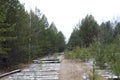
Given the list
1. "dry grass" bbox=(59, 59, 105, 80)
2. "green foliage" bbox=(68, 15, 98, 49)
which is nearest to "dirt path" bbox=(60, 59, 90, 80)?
"dry grass" bbox=(59, 59, 105, 80)

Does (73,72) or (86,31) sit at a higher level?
(86,31)

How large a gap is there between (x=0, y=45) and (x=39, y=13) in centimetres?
2064

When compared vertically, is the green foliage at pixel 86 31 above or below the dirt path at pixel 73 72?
above

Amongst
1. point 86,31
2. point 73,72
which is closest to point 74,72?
point 73,72

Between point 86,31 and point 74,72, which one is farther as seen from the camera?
point 86,31

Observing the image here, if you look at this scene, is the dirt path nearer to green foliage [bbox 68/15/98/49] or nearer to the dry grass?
the dry grass

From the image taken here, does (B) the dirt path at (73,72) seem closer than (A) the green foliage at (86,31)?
Yes

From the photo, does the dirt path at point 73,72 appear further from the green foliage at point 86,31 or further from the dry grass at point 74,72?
the green foliage at point 86,31

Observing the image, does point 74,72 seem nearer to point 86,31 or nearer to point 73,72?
point 73,72

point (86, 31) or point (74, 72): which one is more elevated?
point (86, 31)

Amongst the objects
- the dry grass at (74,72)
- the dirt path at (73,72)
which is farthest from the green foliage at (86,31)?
the dry grass at (74,72)

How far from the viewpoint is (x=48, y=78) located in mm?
11773

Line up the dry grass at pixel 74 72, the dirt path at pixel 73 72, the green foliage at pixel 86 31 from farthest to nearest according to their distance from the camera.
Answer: the green foliage at pixel 86 31, the dirt path at pixel 73 72, the dry grass at pixel 74 72

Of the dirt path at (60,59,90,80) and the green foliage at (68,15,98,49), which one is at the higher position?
the green foliage at (68,15,98,49)
